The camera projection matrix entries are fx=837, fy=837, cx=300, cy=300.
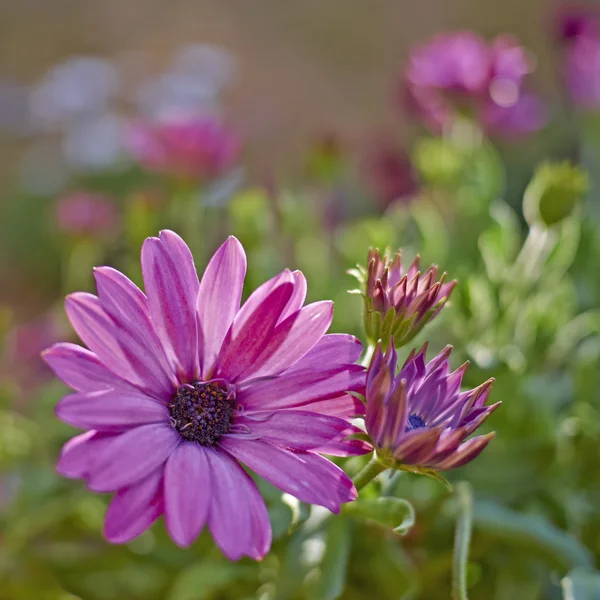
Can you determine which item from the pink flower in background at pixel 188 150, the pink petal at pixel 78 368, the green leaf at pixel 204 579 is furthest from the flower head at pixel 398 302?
the pink flower in background at pixel 188 150

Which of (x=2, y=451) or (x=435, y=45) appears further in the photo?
(x=435, y=45)

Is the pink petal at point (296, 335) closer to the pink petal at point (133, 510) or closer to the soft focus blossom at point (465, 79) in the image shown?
the pink petal at point (133, 510)

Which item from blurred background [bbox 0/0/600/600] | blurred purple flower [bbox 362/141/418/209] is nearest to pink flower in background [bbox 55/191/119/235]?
blurred background [bbox 0/0/600/600]

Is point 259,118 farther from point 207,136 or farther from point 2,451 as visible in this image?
point 2,451

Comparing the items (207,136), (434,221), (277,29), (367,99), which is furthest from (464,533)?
(277,29)

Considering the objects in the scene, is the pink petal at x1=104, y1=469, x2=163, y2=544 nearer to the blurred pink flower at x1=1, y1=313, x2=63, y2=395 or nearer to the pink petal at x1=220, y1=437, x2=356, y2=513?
the pink petal at x1=220, y1=437, x2=356, y2=513

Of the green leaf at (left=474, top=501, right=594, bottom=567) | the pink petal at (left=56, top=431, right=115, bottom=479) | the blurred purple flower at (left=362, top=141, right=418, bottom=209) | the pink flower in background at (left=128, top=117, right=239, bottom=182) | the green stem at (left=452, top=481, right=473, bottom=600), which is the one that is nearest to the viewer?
the pink petal at (left=56, top=431, right=115, bottom=479)
